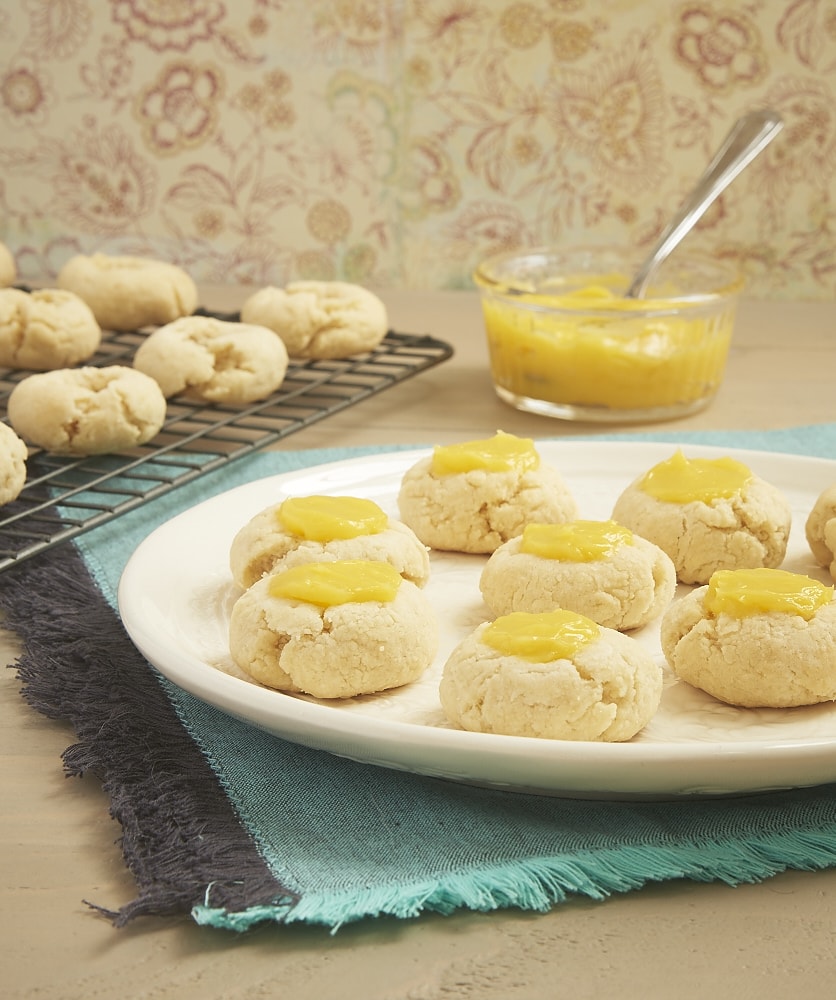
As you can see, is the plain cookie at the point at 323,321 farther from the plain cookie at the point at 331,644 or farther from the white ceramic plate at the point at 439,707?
the plain cookie at the point at 331,644

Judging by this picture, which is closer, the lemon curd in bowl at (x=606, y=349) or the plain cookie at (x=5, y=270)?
the lemon curd in bowl at (x=606, y=349)

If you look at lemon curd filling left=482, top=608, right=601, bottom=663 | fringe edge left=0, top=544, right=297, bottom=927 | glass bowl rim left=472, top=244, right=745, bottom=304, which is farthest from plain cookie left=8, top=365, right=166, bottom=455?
lemon curd filling left=482, top=608, right=601, bottom=663

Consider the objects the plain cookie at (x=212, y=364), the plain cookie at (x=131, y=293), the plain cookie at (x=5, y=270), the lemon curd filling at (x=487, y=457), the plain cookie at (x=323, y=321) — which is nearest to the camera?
the lemon curd filling at (x=487, y=457)

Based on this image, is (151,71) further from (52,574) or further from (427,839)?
(427,839)

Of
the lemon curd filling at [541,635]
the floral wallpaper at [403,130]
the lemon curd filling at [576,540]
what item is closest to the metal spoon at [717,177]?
the floral wallpaper at [403,130]

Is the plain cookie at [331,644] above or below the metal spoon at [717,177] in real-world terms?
below

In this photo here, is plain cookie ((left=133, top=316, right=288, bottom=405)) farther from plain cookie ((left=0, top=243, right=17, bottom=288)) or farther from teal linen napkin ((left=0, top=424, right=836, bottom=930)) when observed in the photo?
teal linen napkin ((left=0, top=424, right=836, bottom=930))

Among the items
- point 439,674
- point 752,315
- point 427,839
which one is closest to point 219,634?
point 439,674

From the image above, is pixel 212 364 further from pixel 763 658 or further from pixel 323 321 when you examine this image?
pixel 763 658
